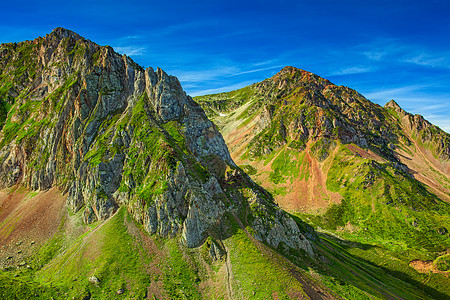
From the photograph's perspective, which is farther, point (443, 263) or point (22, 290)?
point (443, 263)

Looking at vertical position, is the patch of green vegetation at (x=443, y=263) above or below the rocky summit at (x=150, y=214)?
below

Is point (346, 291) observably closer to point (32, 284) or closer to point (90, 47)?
point (32, 284)

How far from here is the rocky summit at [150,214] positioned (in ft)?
228

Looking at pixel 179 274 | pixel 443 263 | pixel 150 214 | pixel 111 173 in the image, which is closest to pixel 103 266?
pixel 150 214

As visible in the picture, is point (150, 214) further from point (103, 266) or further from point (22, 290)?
point (22, 290)

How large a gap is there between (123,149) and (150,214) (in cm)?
4071

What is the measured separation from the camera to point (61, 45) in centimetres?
15950

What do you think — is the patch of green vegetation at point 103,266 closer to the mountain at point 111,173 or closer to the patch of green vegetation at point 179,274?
the mountain at point 111,173

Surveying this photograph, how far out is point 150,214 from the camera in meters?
85.0

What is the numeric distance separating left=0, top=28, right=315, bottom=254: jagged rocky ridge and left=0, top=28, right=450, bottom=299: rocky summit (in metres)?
0.61

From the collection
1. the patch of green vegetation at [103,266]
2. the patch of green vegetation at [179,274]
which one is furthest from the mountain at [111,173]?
the patch of green vegetation at [179,274]

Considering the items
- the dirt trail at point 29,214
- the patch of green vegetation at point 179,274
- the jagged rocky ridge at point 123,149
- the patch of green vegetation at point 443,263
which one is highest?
the jagged rocky ridge at point 123,149

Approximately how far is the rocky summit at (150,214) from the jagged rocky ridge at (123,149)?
61 centimetres

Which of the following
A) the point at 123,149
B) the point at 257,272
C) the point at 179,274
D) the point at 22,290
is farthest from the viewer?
the point at 123,149
